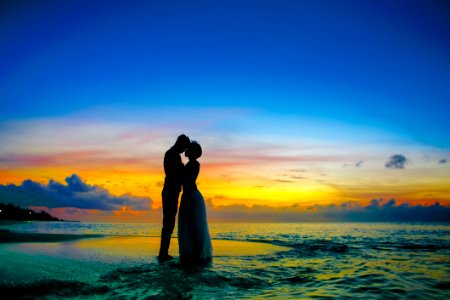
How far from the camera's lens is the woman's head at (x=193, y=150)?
28.7 feet

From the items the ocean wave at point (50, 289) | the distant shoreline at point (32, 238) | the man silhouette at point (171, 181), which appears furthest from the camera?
the distant shoreline at point (32, 238)

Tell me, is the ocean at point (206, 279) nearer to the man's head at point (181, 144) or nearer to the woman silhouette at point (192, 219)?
the woman silhouette at point (192, 219)

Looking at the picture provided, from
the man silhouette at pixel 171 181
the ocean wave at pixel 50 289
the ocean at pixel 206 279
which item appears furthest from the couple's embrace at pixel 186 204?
the ocean wave at pixel 50 289

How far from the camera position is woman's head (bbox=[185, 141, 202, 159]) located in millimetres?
8758

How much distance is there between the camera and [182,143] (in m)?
8.68

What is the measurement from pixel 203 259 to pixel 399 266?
5.44 metres

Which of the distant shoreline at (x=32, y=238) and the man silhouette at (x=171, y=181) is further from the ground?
the man silhouette at (x=171, y=181)

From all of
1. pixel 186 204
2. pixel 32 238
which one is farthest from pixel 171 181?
pixel 32 238

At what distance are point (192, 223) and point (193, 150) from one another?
198cm

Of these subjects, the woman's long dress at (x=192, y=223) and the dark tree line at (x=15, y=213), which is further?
the dark tree line at (x=15, y=213)

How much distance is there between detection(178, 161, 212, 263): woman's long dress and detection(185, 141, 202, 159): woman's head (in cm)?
19

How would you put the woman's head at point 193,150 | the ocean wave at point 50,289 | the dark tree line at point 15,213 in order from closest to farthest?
the ocean wave at point 50,289 → the woman's head at point 193,150 → the dark tree line at point 15,213

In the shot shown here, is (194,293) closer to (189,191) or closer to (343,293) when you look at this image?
(343,293)

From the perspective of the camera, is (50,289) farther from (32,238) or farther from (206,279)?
(32,238)
